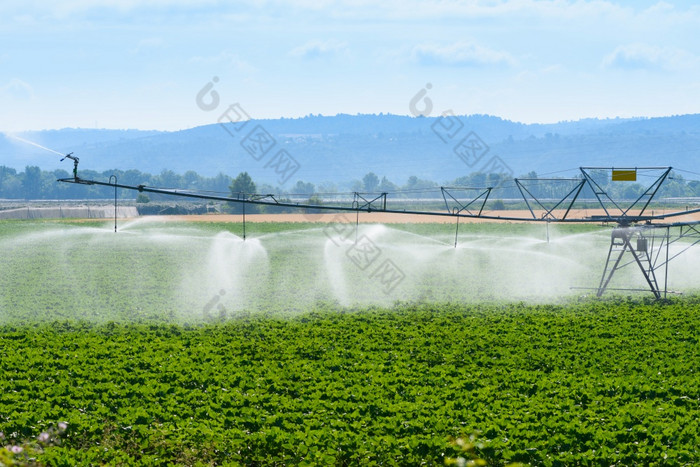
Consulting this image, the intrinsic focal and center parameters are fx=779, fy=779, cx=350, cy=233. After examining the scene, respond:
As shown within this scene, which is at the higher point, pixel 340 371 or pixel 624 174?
pixel 624 174

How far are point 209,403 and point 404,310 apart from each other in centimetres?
1282

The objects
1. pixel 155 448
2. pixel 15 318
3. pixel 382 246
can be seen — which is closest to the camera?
pixel 155 448

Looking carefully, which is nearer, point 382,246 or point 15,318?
point 15,318

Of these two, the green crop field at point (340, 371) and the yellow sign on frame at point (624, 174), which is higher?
the yellow sign on frame at point (624, 174)

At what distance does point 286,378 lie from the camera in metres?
17.0

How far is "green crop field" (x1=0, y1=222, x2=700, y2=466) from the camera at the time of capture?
41.9 ft

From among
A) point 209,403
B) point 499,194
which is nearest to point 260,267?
point 209,403

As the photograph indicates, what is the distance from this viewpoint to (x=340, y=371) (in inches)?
684

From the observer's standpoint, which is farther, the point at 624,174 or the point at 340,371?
the point at 624,174

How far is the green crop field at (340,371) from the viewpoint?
12766mm

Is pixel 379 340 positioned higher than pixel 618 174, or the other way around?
pixel 618 174

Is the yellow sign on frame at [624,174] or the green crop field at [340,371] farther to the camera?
the yellow sign on frame at [624,174]

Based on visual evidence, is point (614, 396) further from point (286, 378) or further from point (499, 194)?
point (499, 194)

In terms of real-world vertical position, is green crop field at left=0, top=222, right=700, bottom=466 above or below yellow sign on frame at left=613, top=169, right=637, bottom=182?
below
